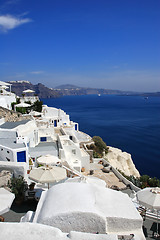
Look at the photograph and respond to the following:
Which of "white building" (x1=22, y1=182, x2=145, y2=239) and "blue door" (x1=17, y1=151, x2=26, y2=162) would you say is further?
"blue door" (x1=17, y1=151, x2=26, y2=162)

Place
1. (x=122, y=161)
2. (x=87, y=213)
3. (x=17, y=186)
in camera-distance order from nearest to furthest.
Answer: (x=87, y=213) < (x=17, y=186) < (x=122, y=161)

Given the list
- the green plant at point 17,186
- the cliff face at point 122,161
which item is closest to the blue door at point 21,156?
the green plant at point 17,186

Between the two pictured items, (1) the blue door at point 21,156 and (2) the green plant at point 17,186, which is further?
(1) the blue door at point 21,156

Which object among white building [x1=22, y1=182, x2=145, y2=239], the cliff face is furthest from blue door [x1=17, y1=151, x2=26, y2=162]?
the cliff face

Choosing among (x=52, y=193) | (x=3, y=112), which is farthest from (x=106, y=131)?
(x=52, y=193)

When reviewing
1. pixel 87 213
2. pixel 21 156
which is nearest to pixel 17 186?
pixel 21 156

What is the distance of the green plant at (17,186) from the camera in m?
9.93

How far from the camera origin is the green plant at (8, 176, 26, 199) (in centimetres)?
993

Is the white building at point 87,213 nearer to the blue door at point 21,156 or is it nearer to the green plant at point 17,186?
the green plant at point 17,186

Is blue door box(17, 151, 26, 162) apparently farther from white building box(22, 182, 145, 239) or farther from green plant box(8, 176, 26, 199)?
white building box(22, 182, 145, 239)

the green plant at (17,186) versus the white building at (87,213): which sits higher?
the white building at (87,213)

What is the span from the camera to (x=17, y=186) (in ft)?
33.0

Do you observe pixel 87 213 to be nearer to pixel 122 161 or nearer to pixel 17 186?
pixel 17 186

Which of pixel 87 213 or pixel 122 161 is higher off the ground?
pixel 87 213
